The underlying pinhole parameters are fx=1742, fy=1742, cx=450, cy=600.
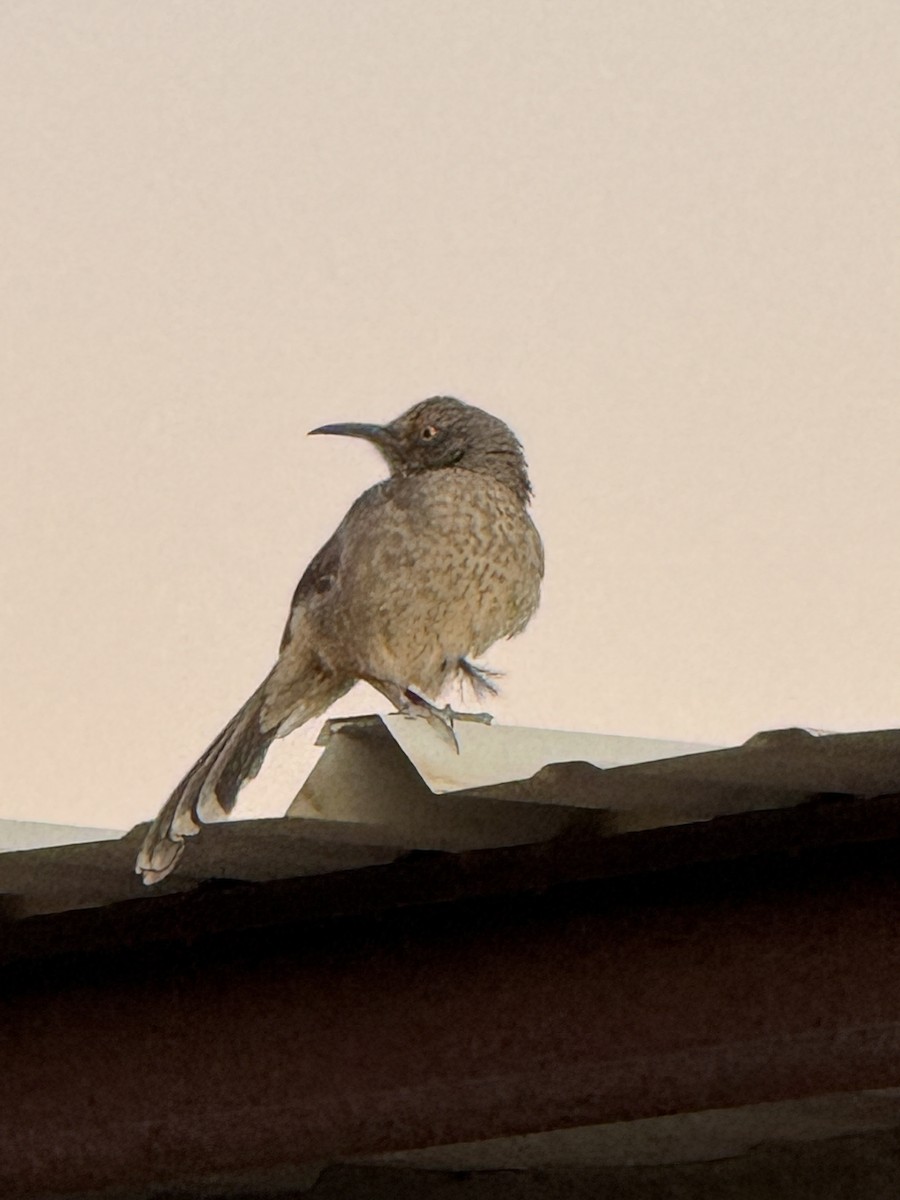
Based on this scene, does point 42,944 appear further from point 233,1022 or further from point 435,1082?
point 435,1082

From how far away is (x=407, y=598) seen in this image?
3.40 meters

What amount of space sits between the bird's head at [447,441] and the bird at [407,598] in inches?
4.3

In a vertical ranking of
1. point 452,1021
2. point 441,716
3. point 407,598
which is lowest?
point 452,1021

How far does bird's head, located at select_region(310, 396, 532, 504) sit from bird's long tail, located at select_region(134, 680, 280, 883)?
0.72 meters

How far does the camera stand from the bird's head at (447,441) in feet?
12.6

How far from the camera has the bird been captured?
3.41 metres

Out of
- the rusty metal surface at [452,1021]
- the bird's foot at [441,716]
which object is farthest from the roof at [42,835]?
the bird's foot at [441,716]

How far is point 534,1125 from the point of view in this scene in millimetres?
1886

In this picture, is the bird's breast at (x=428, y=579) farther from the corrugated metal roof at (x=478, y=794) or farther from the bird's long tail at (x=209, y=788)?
the corrugated metal roof at (x=478, y=794)

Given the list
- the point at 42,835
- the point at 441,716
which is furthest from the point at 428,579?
the point at 42,835

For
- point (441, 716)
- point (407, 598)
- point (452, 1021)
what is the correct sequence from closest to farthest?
point (452, 1021)
point (441, 716)
point (407, 598)

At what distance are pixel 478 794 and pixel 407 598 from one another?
1.65 meters

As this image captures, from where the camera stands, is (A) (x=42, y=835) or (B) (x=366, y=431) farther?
(B) (x=366, y=431)

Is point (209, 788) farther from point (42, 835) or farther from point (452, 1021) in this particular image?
point (452, 1021)
